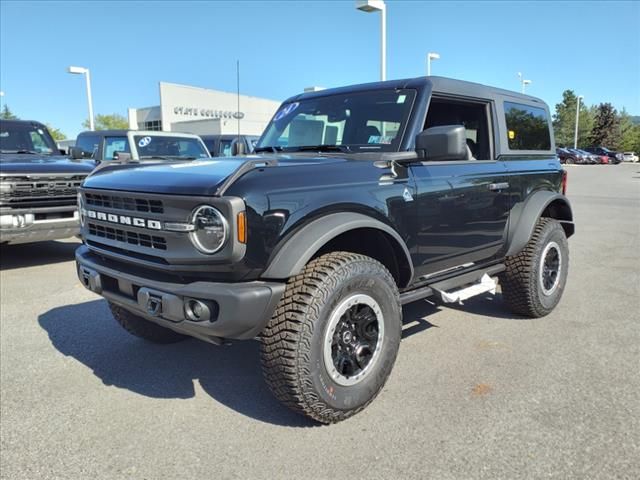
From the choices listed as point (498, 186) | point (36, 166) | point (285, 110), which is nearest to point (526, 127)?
point (498, 186)

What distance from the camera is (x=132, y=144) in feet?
30.2

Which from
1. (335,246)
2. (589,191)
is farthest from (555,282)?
(589,191)

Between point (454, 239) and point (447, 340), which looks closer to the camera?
point (454, 239)

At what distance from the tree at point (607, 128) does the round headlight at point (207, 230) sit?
83.4 m

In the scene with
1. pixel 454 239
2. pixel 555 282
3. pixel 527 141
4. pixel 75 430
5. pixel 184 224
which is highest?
pixel 527 141

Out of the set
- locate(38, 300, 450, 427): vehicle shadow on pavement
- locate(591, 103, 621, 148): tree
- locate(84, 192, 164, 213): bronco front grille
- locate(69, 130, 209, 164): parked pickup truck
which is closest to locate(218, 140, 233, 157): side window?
locate(69, 130, 209, 164): parked pickup truck

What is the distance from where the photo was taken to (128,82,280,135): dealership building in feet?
160

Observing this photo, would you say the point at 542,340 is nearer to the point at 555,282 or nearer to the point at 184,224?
the point at 555,282

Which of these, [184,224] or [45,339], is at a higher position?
[184,224]

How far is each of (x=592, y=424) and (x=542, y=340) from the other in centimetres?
136

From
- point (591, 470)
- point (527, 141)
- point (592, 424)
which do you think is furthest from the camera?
point (527, 141)

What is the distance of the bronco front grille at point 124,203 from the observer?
275 centimetres

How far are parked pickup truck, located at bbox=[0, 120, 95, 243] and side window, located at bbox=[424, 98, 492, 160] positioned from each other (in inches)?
173

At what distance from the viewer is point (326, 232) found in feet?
8.93
